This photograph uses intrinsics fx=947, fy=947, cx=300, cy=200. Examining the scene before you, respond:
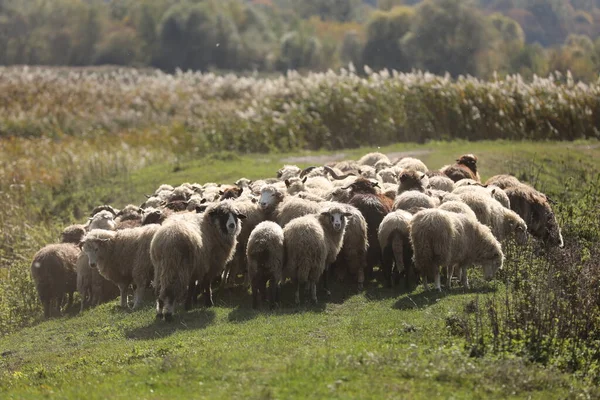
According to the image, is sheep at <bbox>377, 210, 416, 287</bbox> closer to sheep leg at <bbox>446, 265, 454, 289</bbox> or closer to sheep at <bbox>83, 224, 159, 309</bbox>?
sheep leg at <bbox>446, 265, 454, 289</bbox>

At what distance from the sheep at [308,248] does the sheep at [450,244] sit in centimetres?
135

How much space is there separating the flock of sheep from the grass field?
45 centimetres

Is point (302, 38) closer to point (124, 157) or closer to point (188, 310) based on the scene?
point (124, 157)

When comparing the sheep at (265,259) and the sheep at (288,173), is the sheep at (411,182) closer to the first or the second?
the sheep at (288,173)

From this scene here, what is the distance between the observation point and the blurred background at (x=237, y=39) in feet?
226

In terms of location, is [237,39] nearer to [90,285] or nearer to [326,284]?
[90,285]

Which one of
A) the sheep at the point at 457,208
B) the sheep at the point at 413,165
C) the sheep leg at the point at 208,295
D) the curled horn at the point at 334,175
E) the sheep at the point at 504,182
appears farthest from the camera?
the sheep at the point at 413,165

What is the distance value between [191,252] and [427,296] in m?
3.65

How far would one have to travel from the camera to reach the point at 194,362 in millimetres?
10922

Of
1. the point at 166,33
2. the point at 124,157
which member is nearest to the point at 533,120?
the point at 124,157

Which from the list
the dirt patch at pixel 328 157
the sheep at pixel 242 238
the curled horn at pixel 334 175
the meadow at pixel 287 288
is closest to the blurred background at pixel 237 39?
the meadow at pixel 287 288

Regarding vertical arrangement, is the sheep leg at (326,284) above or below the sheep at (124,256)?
below

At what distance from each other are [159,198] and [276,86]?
696 inches

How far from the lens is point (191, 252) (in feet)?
47.5
